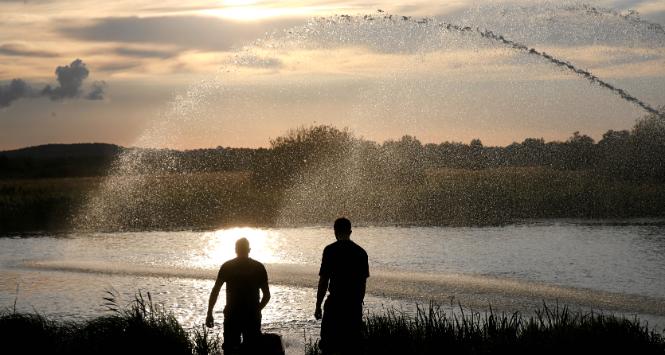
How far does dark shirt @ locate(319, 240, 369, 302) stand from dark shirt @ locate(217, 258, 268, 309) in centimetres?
101

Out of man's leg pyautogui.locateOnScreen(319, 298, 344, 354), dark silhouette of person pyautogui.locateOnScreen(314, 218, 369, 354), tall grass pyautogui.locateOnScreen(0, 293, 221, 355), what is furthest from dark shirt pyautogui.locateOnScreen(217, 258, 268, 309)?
tall grass pyautogui.locateOnScreen(0, 293, 221, 355)

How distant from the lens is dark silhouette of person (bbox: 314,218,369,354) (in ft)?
39.4

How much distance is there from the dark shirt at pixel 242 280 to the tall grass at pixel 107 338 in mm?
2914

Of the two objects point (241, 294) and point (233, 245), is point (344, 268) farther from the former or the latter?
point (233, 245)

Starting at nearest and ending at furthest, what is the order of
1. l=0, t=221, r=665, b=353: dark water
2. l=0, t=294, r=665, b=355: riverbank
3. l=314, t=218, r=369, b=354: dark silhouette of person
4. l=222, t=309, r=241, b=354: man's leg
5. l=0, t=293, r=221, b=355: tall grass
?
1. l=314, t=218, r=369, b=354: dark silhouette of person
2. l=222, t=309, r=241, b=354: man's leg
3. l=0, t=294, r=665, b=355: riverbank
4. l=0, t=293, r=221, b=355: tall grass
5. l=0, t=221, r=665, b=353: dark water

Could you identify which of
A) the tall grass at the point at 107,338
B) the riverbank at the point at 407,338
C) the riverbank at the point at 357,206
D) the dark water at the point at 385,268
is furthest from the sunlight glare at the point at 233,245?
the riverbank at the point at 407,338

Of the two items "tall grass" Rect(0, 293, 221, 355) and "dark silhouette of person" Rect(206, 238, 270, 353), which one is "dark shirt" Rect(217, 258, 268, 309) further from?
"tall grass" Rect(0, 293, 221, 355)

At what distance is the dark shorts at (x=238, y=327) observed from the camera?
41.4 feet

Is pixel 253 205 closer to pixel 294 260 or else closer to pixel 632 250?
pixel 294 260

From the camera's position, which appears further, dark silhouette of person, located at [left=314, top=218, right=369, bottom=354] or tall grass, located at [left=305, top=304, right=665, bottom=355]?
tall grass, located at [left=305, top=304, right=665, bottom=355]

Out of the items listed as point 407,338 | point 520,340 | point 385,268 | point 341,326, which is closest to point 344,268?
point 341,326

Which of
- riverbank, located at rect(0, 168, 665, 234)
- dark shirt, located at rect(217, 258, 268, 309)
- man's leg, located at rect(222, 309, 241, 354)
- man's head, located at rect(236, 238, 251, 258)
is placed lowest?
man's leg, located at rect(222, 309, 241, 354)

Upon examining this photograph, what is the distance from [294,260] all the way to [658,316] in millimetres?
17685

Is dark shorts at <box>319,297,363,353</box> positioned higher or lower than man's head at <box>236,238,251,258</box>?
lower
